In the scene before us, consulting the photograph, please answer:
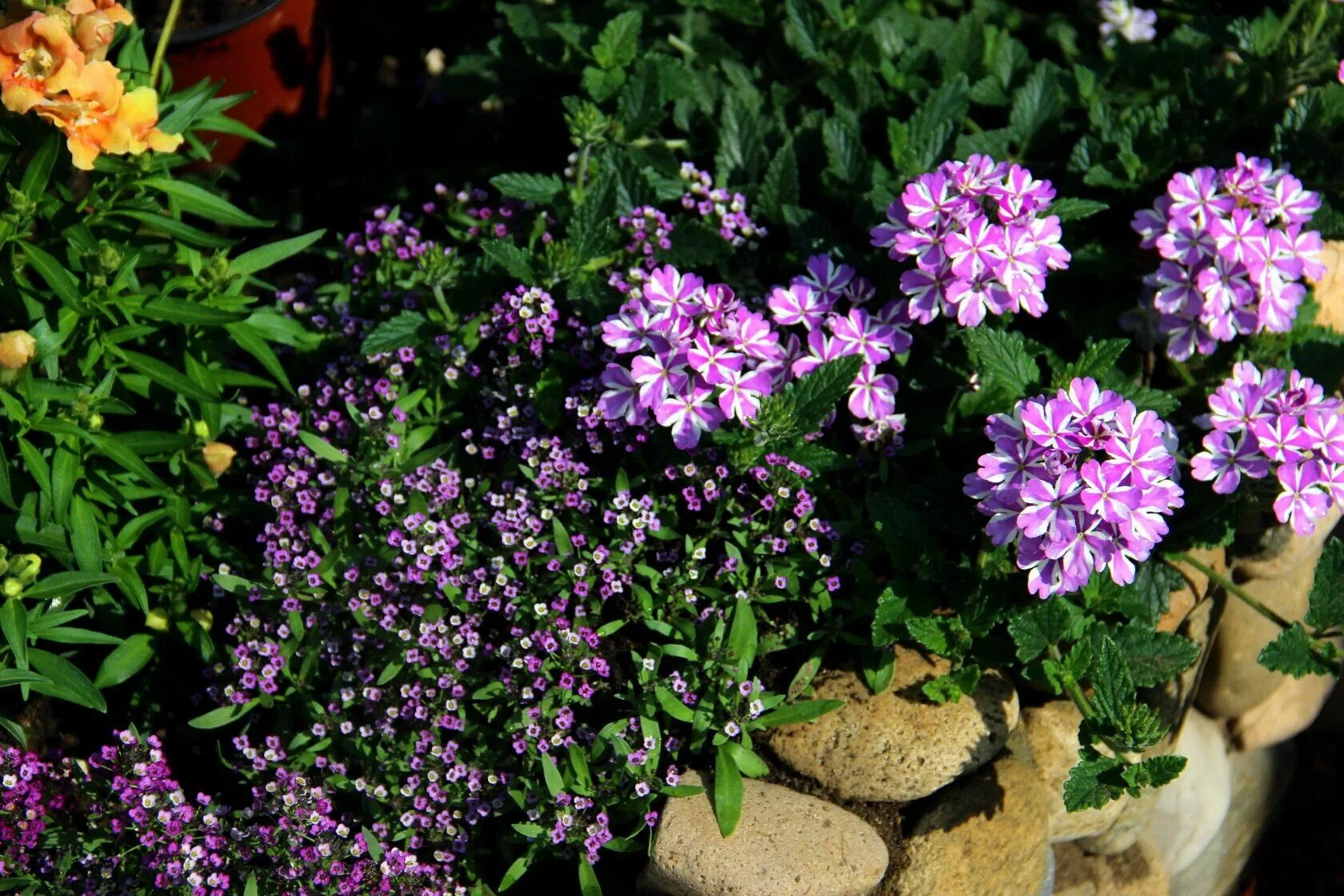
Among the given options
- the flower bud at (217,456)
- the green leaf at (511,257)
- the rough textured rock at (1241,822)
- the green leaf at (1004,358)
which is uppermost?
the green leaf at (511,257)

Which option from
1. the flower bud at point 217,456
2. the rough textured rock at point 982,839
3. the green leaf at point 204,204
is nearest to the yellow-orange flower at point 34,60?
the green leaf at point 204,204

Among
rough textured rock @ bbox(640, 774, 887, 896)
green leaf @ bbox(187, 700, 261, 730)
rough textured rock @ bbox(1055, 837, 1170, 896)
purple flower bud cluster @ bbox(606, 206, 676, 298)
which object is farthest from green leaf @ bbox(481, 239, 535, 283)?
rough textured rock @ bbox(1055, 837, 1170, 896)

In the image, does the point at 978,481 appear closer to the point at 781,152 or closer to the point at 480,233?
the point at 781,152

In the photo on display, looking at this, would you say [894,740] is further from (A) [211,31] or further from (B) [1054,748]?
(A) [211,31]

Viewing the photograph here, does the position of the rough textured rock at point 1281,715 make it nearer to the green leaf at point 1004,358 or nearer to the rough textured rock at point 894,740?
the rough textured rock at point 894,740

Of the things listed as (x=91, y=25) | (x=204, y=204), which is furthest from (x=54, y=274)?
(x=91, y=25)

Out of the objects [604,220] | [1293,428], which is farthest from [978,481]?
[604,220]

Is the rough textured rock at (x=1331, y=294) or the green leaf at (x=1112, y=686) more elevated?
the rough textured rock at (x=1331, y=294)
